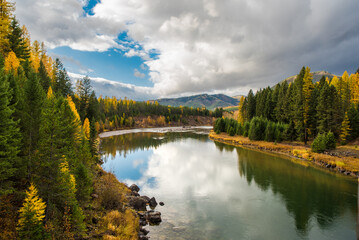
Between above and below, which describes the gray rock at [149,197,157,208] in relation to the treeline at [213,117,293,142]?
below

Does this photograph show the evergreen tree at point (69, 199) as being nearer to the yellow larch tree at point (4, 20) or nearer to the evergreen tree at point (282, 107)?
the yellow larch tree at point (4, 20)

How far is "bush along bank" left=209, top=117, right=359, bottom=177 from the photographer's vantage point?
3528cm

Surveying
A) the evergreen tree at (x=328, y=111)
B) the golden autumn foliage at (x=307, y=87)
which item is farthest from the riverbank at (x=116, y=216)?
the golden autumn foliage at (x=307, y=87)

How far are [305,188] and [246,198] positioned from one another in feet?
34.2

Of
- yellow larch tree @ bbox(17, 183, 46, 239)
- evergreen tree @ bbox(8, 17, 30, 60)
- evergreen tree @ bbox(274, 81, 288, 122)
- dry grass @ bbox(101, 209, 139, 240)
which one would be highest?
evergreen tree @ bbox(8, 17, 30, 60)

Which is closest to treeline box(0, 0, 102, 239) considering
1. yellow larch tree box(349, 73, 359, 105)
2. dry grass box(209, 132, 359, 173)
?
dry grass box(209, 132, 359, 173)

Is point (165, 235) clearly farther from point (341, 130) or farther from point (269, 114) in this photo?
point (269, 114)

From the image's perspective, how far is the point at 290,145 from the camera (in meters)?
52.3

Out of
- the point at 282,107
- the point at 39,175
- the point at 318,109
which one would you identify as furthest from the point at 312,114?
the point at 39,175

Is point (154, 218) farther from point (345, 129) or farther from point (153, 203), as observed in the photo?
point (345, 129)

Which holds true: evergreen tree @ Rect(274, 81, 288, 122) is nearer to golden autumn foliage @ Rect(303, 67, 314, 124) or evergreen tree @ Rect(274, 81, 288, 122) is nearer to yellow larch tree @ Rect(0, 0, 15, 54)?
golden autumn foliage @ Rect(303, 67, 314, 124)

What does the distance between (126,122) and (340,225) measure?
12757 centimetres

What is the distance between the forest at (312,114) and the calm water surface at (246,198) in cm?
1383

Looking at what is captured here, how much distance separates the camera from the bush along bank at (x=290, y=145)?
116ft
